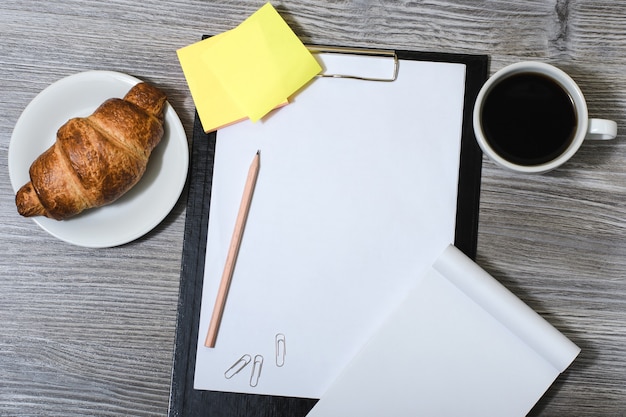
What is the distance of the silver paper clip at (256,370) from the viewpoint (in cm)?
68

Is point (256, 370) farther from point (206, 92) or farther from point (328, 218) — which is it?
point (206, 92)

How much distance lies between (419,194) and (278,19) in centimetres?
26

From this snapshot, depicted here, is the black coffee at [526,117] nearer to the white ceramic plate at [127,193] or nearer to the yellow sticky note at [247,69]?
the yellow sticky note at [247,69]

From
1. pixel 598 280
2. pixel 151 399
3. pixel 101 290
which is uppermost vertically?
pixel 598 280

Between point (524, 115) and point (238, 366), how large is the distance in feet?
1.41

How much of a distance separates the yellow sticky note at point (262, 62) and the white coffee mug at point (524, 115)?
0.20m

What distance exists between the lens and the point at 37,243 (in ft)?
2.28

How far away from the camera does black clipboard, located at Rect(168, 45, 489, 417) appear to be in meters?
0.67

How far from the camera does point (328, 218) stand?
0.69 meters

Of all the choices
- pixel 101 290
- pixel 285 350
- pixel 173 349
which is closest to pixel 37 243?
pixel 101 290

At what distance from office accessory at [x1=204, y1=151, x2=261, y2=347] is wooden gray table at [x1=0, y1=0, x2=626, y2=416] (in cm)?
6

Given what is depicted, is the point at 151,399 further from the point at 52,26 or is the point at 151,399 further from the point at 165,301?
the point at 52,26

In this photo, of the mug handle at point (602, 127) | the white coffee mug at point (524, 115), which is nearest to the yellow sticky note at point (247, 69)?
the white coffee mug at point (524, 115)

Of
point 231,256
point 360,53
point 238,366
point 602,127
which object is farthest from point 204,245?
point 602,127
